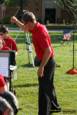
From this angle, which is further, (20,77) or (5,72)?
(20,77)

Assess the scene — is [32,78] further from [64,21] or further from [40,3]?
[40,3]

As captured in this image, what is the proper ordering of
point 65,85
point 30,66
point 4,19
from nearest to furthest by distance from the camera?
point 65,85
point 30,66
point 4,19


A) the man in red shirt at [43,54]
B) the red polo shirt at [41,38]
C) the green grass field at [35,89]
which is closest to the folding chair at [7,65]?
the man in red shirt at [43,54]

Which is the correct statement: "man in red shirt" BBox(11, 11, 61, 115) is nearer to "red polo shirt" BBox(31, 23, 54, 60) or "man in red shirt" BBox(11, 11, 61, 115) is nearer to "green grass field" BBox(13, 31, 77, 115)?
"red polo shirt" BBox(31, 23, 54, 60)

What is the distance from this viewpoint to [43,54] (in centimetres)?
896

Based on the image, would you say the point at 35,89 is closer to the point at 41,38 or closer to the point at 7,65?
the point at 7,65

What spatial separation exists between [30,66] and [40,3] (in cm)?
6553

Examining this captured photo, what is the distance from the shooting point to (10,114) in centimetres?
631

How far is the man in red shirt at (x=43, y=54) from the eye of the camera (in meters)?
8.80

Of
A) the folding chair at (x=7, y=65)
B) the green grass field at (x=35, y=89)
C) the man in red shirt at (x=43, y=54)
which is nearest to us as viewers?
the man in red shirt at (x=43, y=54)

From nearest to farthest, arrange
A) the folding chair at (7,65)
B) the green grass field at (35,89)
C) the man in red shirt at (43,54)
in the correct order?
the man in red shirt at (43,54), the folding chair at (7,65), the green grass field at (35,89)

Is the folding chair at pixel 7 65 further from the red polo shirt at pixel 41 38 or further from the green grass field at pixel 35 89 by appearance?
the green grass field at pixel 35 89

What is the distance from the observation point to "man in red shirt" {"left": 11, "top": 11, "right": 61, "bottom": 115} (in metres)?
8.80

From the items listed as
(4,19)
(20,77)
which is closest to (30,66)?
(20,77)
